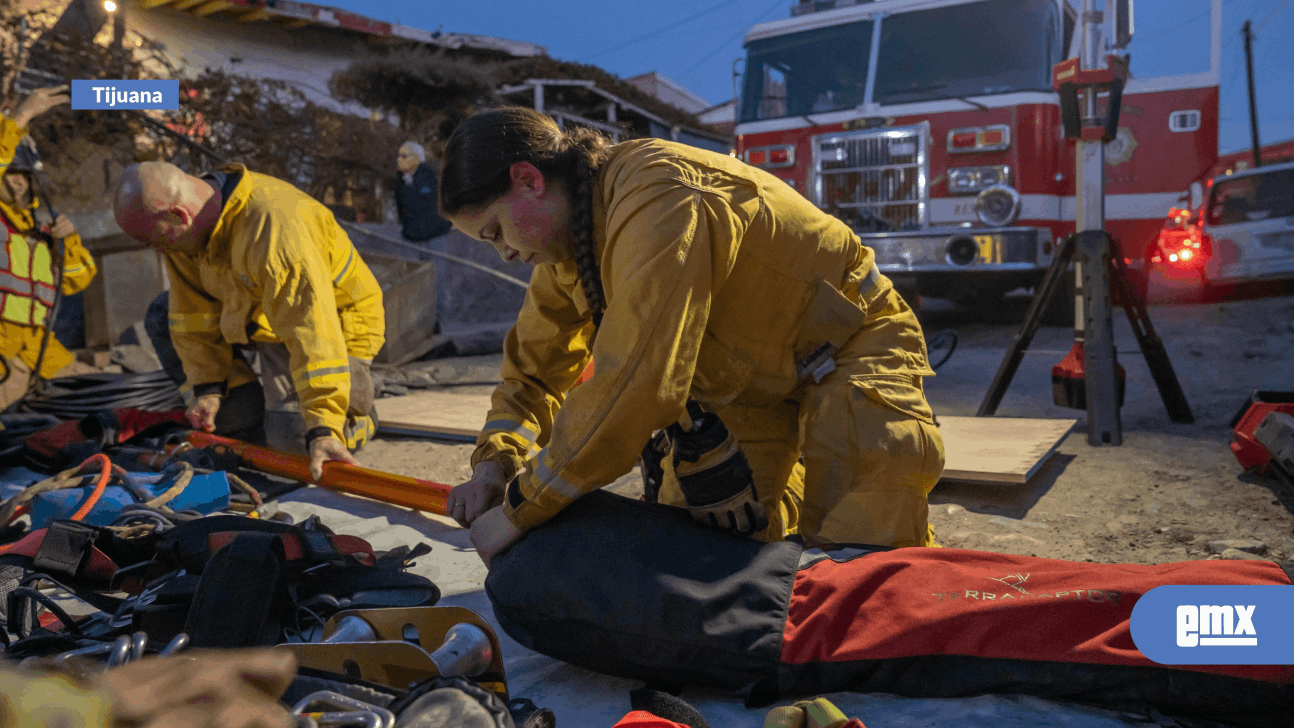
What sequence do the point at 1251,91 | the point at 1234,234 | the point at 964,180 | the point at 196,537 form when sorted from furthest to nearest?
1. the point at 1251,91
2. the point at 1234,234
3. the point at 964,180
4. the point at 196,537

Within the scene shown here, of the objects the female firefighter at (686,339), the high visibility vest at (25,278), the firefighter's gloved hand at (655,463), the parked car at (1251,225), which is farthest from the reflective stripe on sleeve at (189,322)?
the parked car at (1251,225)

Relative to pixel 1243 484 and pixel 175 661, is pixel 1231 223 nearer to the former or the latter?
pixel 1243 484

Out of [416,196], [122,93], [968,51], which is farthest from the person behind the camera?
[416,196]

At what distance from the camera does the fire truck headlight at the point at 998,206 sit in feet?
19.6

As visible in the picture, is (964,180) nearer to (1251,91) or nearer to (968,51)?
(968,51)

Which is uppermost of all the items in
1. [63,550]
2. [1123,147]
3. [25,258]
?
[1123,147]

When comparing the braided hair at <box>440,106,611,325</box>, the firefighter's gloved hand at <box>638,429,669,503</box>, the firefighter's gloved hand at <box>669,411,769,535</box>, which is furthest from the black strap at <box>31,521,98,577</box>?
the firefighter's gloved hand at <box>669,411,769,535</box>

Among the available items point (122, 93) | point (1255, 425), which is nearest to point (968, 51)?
point (1255, 425)

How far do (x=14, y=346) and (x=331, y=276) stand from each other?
2.47m

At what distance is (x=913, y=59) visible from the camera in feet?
21.7

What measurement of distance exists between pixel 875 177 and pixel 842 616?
240 inches

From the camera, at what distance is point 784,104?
7.18 metres

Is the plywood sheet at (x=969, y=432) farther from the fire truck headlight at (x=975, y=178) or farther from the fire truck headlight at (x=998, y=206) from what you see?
the fire truck headlight at (x=975, y=178)

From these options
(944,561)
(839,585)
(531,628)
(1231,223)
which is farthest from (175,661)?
(1231,223)
